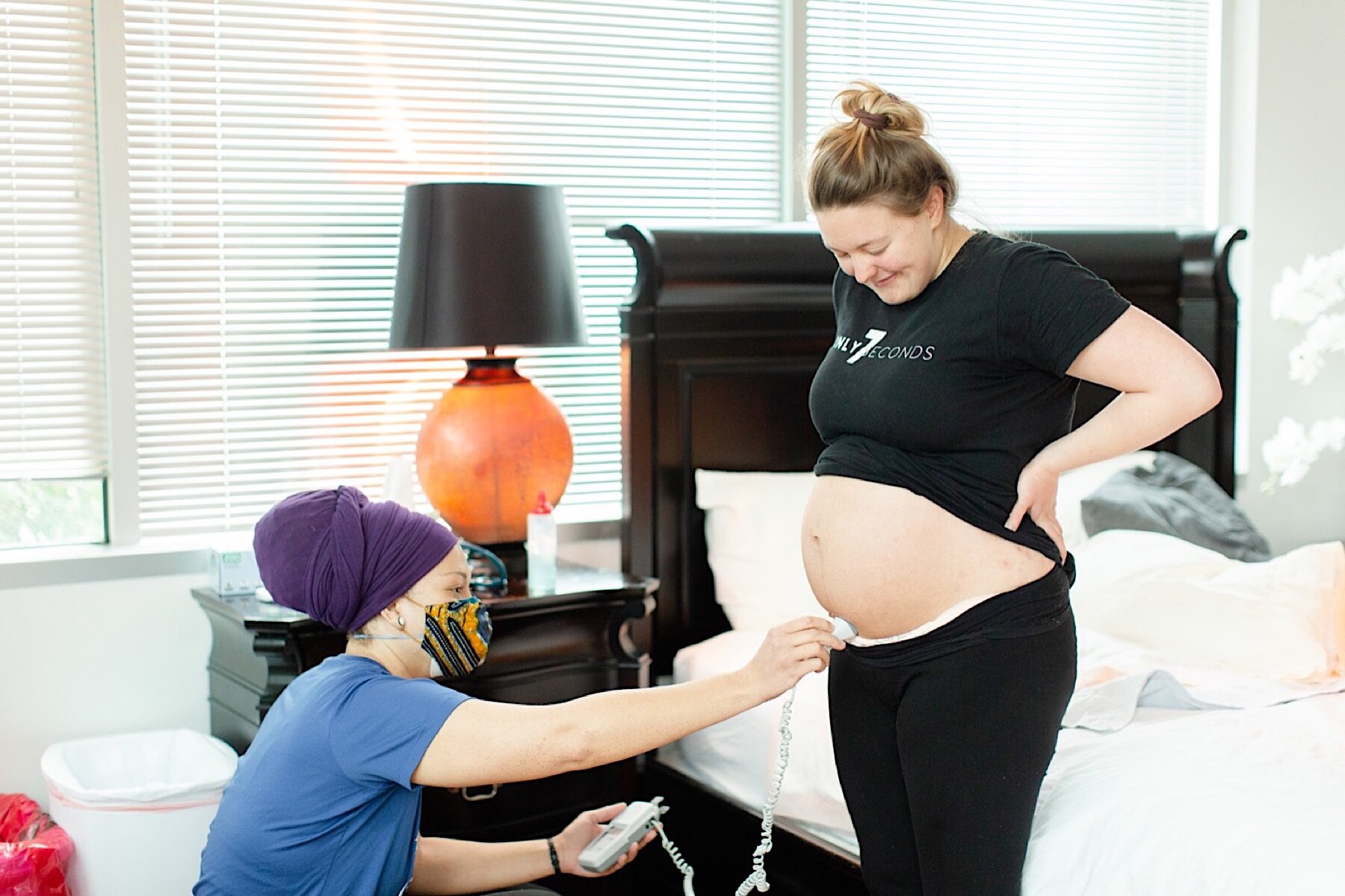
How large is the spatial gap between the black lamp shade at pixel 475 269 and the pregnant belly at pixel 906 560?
106 cm

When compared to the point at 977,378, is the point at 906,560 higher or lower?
lower

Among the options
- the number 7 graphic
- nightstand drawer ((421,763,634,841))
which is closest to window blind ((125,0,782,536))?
nightstand drawer ((421,763,634,841))

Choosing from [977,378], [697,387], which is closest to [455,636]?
[977,378]

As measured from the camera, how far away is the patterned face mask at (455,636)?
5.75 feet

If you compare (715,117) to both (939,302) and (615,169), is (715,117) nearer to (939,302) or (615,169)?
(615,169)

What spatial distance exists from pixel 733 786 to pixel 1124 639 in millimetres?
800

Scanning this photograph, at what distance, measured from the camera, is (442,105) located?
3.01m

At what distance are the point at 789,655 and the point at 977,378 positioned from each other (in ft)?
1.40

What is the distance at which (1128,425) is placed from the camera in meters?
1.64

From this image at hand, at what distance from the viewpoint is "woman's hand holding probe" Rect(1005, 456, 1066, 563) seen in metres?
1.68

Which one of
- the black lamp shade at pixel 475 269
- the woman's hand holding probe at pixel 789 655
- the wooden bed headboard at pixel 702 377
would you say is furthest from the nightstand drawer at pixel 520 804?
the woman's hand holding probe at pixel 789 655

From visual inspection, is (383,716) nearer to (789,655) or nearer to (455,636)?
(455,636)

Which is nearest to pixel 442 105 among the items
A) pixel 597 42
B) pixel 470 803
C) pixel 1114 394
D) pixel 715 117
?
pixel 597 42

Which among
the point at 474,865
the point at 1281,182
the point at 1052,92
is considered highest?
the point at 1052,92
